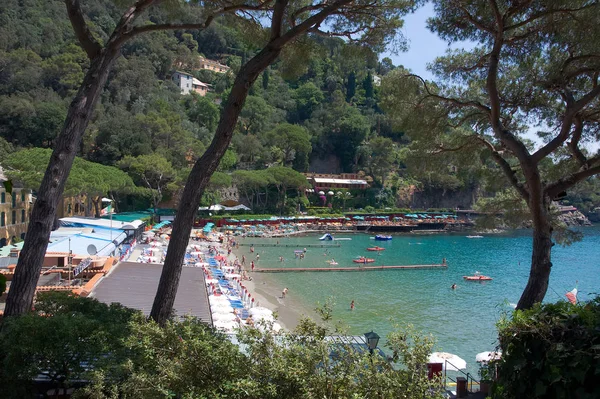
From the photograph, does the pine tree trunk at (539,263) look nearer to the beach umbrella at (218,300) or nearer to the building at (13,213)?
the beach umbrella at (218,300)

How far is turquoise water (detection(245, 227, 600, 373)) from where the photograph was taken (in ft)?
48.6

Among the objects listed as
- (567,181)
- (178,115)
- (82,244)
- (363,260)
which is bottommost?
(363,260)

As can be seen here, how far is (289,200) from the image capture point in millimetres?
48031

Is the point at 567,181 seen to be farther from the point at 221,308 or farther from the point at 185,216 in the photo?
the point at 221,308

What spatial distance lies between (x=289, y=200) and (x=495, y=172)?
40463mm

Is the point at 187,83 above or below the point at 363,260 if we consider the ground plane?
above

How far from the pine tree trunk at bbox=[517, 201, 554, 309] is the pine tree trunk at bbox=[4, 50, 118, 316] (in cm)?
522

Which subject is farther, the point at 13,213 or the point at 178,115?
the point at 178,115

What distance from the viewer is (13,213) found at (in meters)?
20.1

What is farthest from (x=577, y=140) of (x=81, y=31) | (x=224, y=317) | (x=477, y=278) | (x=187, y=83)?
(x=187, y=83)

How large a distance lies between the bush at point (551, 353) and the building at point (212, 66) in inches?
2908

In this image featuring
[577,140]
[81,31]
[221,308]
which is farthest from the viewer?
[221,308]

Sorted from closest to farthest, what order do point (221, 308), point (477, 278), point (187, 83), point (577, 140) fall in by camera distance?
1. point (577, 140)
2. point (221, 308)
3. point (477, 278)
4. point (187, 83)

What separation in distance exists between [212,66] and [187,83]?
13.5m
